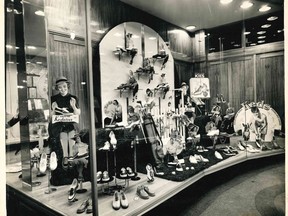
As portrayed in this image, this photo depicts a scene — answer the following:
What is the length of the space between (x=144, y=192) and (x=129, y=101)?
1.37m

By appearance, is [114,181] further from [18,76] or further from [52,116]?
[18,76]

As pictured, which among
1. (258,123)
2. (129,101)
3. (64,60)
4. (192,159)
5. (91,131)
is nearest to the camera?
(91,131)

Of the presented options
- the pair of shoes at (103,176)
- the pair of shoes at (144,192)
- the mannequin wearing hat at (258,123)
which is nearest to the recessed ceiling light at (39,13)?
the pair of shoes at (103,176)

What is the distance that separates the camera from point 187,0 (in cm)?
270

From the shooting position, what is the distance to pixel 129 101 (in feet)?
10.2

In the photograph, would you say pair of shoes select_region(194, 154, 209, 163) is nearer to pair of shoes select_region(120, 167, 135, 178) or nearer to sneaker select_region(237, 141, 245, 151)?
sneaker select_region(237, 141, 245, 151)

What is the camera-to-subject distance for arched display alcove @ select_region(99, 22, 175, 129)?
2941mm

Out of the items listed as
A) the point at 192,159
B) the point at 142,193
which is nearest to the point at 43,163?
the point at 142,193

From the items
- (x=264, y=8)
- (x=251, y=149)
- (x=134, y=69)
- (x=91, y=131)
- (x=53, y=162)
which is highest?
(x=264, y=8)

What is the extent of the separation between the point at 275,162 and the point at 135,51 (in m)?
2.36

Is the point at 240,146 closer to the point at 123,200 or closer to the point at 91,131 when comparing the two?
the point at 123,200

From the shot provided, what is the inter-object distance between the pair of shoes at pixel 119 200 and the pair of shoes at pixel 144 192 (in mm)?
171

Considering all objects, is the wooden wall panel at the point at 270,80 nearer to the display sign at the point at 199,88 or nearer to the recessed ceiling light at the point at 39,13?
the display sign at the point at 199,88

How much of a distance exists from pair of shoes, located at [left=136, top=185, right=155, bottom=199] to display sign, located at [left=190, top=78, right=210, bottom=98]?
1.40 m
